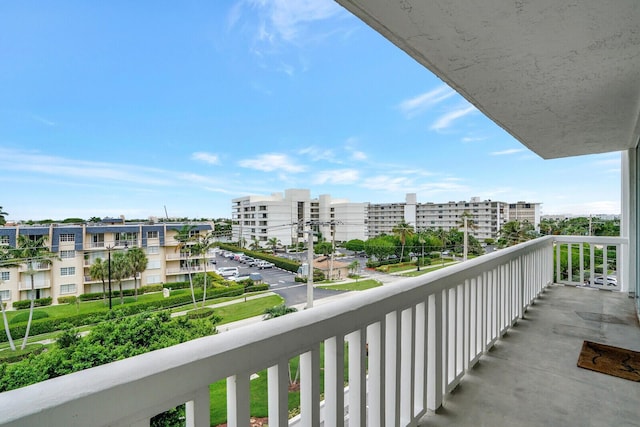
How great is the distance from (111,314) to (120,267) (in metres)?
0.20

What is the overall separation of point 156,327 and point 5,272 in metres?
0.53

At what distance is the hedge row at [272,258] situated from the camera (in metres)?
1.60

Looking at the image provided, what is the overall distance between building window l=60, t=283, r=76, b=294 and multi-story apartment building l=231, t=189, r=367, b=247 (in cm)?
72

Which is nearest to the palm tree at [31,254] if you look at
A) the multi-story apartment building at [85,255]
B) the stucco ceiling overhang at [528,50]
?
the multi-story apartment building at [85,255]

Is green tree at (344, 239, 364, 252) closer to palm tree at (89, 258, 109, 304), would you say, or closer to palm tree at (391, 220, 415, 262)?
palm tree at (391, 220, 415, 262)

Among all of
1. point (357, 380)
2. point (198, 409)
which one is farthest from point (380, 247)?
point (198, 409)

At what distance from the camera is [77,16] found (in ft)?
5.35

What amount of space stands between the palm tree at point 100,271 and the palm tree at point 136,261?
3.8 inches

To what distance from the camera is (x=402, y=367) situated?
1430 millimetres

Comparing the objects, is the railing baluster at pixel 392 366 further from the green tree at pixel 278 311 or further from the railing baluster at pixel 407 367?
the green tree at pixel 278 311

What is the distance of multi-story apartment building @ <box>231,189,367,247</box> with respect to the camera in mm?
1720

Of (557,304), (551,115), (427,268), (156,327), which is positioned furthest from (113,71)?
(557,304)

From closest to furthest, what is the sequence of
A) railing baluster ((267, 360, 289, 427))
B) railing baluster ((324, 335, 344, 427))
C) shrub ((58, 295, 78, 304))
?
railing baluster ((267, 360, 289, 427)) → railing baluster ((324, 335, 344, 427)) → shrub ((58, 295, 78, 304))

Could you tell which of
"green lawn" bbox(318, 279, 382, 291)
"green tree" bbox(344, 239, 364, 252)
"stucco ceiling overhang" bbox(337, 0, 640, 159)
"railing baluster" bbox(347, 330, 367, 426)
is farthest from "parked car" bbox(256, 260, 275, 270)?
"stucco ceiling overhang" bbox(337, 0, 640, 159)
